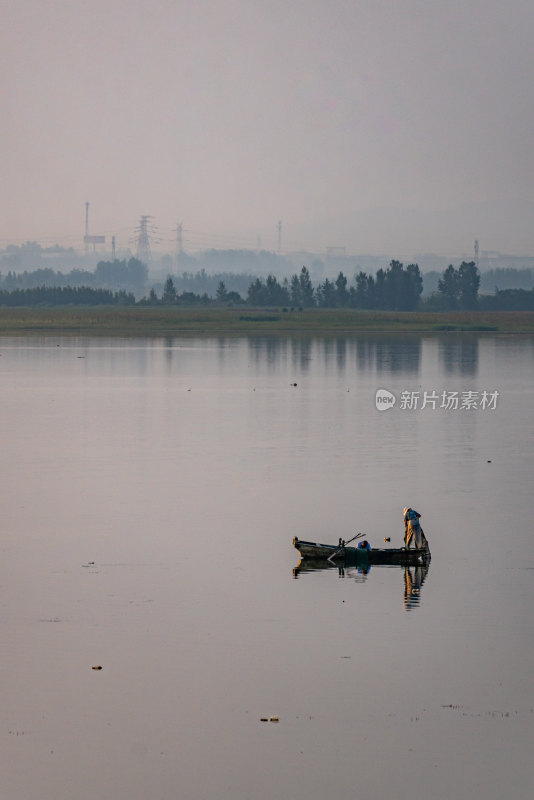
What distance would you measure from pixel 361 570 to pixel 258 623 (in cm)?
652

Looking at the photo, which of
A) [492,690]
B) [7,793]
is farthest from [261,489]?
[7,793]

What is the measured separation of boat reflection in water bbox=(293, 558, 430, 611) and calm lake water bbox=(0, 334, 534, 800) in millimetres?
226

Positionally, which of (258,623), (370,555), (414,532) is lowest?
(258,623)

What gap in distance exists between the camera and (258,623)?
30.6 m

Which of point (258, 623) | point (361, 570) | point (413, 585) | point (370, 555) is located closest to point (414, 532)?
point (370, 555)

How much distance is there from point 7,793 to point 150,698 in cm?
469

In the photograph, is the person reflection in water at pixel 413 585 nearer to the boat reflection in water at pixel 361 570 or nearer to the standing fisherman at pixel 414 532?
the boat reflection in water at pixel 361 570

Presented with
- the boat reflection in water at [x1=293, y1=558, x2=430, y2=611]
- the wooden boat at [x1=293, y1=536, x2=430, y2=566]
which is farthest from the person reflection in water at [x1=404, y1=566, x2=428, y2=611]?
the wooden boat at [x1=293, y1=536, x2=430, y2=566]

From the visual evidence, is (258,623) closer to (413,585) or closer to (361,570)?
(413,585)

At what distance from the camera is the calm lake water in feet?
72.2

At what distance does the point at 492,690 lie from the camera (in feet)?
84.6

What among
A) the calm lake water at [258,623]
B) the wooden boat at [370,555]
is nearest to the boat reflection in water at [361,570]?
the wooden boat at [370,555]

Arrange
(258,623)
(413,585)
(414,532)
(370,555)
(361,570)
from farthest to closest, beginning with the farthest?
(414,532) → (370,555) → (361,570) → (413,585) → (258,623)

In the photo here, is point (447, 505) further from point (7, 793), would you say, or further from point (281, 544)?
point (7, 793)
